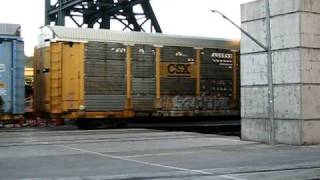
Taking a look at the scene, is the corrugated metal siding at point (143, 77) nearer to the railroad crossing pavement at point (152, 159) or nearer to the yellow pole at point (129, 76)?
the yellow pole at point (129, 76)

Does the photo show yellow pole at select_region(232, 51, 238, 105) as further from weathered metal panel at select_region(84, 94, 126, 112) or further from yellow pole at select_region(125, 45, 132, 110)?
weathered metal panel at select_region(84, 94, 126, 112)

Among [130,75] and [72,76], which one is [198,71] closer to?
[130,75]

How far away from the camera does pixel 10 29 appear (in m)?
24.8

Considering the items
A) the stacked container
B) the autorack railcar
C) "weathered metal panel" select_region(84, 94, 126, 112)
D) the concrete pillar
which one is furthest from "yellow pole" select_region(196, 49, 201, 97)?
the concrete pillar

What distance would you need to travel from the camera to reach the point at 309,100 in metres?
18.2

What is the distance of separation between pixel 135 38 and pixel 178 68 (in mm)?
2508

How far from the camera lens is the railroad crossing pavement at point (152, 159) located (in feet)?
39.7

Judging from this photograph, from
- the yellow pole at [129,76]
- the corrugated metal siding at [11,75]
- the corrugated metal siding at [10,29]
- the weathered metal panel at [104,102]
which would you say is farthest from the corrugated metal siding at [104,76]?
the corrugated metal siding at [10,29]

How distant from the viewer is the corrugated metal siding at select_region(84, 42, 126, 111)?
26188 millimetres

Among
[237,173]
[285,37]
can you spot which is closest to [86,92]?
[285,37]

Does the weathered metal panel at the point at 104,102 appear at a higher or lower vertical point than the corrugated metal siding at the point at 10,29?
lower

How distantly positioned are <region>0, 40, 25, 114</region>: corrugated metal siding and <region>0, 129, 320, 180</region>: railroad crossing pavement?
3.69 meters

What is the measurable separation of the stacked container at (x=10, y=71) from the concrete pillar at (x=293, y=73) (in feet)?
33.8

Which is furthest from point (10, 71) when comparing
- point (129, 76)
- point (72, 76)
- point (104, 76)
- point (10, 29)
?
point (129, 76)
